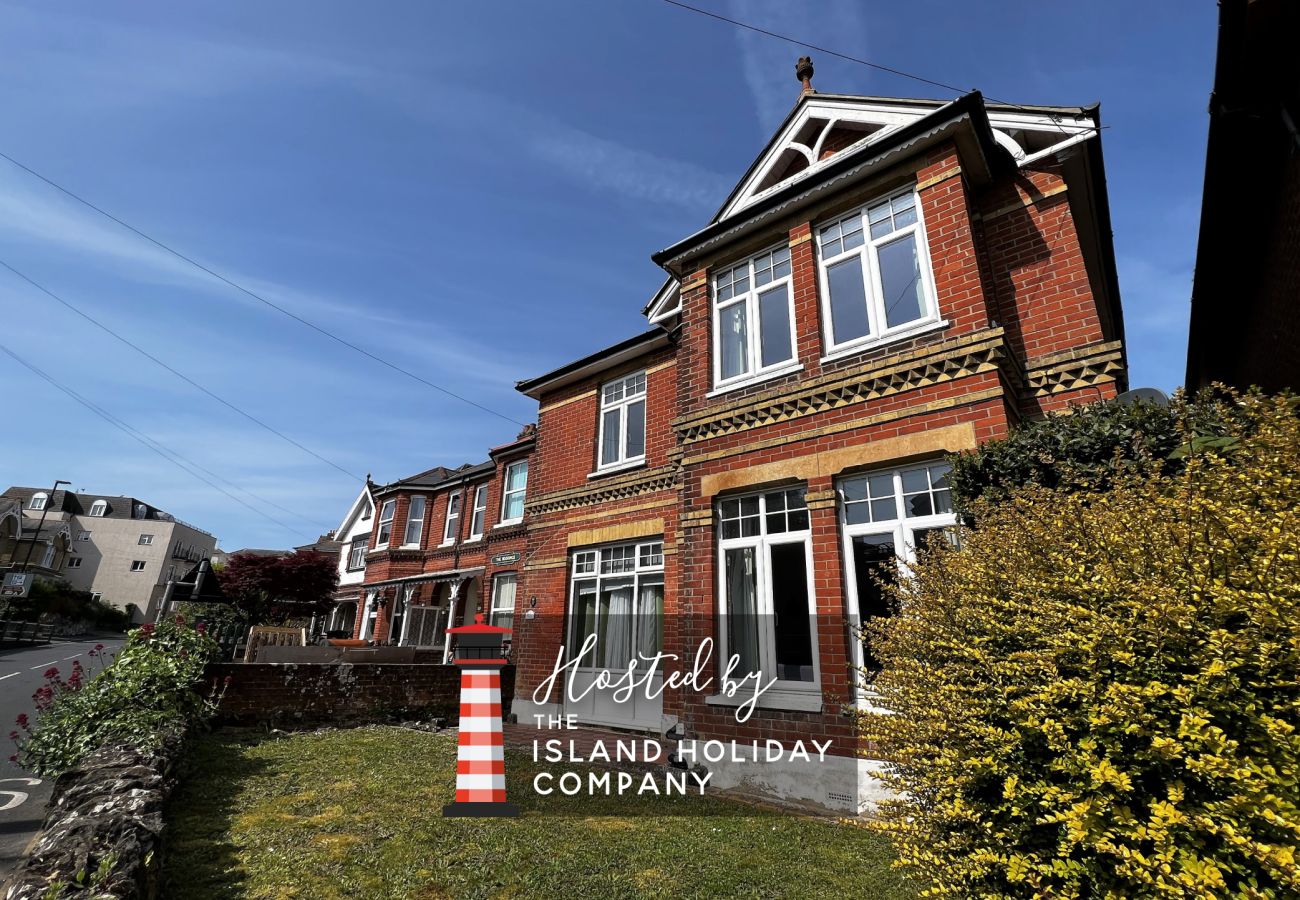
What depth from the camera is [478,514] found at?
74.9ft

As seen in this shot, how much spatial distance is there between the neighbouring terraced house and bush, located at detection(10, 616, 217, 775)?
6.49 m

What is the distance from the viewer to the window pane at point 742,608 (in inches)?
304

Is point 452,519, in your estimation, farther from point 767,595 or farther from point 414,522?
point 767,595

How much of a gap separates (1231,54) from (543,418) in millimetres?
12899

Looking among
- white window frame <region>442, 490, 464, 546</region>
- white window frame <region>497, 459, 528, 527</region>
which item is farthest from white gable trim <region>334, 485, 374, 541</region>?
white window frame <region>497, 459, 528, 527</region>

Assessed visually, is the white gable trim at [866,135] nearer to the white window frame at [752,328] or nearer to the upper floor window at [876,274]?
the white window frame at [752,328]

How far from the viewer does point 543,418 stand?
14.8 meters

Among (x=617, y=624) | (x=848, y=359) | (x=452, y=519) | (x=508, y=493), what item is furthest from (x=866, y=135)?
(x=452, y=519)

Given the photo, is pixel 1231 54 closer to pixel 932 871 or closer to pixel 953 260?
pixel 953 260

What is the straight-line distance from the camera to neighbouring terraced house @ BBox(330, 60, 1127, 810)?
669 centimetres

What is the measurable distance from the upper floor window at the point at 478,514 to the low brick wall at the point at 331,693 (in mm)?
11337

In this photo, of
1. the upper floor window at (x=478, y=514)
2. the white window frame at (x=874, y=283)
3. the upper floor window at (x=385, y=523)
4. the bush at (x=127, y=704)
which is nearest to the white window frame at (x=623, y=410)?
the white window frame at (x=874, y=283)

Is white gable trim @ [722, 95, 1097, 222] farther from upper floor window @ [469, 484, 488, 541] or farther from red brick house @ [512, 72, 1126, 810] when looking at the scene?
upper floor window @ [469, 484, 488, 541]

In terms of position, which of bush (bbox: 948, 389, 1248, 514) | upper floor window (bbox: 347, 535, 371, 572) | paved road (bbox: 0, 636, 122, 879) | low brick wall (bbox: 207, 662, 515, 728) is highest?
upper floor window (bbox: 347, 535, 371, 572)
